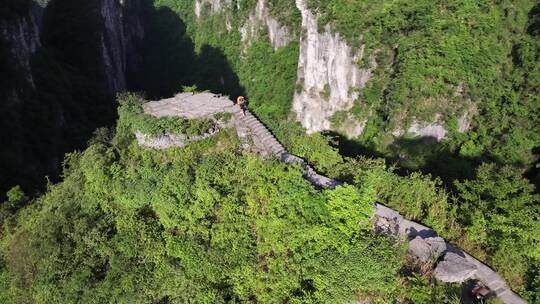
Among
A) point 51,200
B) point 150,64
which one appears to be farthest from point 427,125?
point 150,64

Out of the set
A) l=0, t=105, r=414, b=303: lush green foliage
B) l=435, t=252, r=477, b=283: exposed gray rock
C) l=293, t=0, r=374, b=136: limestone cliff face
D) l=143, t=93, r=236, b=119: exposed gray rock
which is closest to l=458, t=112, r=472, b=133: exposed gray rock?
l=293, t=0, r=374, b=136: limestone cliff face

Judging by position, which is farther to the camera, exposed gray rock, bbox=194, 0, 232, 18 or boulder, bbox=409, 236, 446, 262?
exposed gray rock, bbox=194, 0, 232, 18

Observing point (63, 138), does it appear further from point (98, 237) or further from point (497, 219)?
point (497, 219)

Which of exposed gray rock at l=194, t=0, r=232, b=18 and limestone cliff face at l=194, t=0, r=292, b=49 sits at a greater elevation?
exposed gray rock at l=194, t=0, r=232, b=18

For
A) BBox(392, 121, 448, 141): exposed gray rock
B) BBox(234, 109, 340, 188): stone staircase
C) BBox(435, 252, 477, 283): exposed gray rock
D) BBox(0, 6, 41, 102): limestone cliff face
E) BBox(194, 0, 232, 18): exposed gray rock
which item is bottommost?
BBox(392, 121, 448, 141): exposed gray rock

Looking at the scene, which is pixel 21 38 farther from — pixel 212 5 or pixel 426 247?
pixel 426 247

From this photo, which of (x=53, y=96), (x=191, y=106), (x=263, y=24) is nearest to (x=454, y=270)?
(x=191, y=106)

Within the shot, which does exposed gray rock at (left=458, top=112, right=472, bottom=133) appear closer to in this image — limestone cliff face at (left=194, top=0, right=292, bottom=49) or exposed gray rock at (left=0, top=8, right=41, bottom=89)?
limestone cliff face at (left=194, top=0, right=292, bottom=49)
